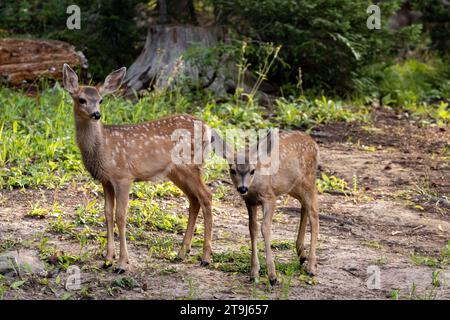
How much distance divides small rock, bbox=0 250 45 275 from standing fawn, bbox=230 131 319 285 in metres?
1.70

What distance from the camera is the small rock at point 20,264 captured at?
667cm

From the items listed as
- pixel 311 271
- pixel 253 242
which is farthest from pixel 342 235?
pixel 253 242

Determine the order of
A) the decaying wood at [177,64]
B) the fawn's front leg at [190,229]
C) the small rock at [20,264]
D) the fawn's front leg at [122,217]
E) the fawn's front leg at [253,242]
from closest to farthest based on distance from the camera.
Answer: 1. the small rock at [20,264]
2. the fawn's front leg at [253,242]
3. the fawn's front leg at [122,217]
4. the fawn's front leg at [190,229]
5. the decaying wood at [177,64]

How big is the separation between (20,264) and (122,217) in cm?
90

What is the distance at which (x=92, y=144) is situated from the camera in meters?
7.19

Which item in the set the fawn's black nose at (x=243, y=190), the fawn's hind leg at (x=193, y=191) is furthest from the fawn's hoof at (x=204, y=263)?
the fawn's black nose at (x=243, y=190)

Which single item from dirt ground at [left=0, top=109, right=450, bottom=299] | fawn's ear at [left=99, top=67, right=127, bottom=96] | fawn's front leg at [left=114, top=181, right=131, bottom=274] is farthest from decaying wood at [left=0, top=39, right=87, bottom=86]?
fawn's front leg at [left=114, top=181, right=131, bottom=274]

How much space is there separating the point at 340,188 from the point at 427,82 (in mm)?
6611

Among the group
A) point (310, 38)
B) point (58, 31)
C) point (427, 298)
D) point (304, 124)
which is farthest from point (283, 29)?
point (427, 298)

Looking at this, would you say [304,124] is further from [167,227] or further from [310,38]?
[167,227]

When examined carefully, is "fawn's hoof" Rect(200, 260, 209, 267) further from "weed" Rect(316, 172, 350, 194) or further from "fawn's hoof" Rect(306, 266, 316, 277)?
"weed" Rect(316, 172, 350, 194)

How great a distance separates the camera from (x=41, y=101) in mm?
11500

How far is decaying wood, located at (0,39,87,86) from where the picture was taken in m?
12.4

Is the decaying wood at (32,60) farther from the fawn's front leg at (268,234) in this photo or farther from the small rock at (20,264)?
the fawn's front leg at (268,234)
